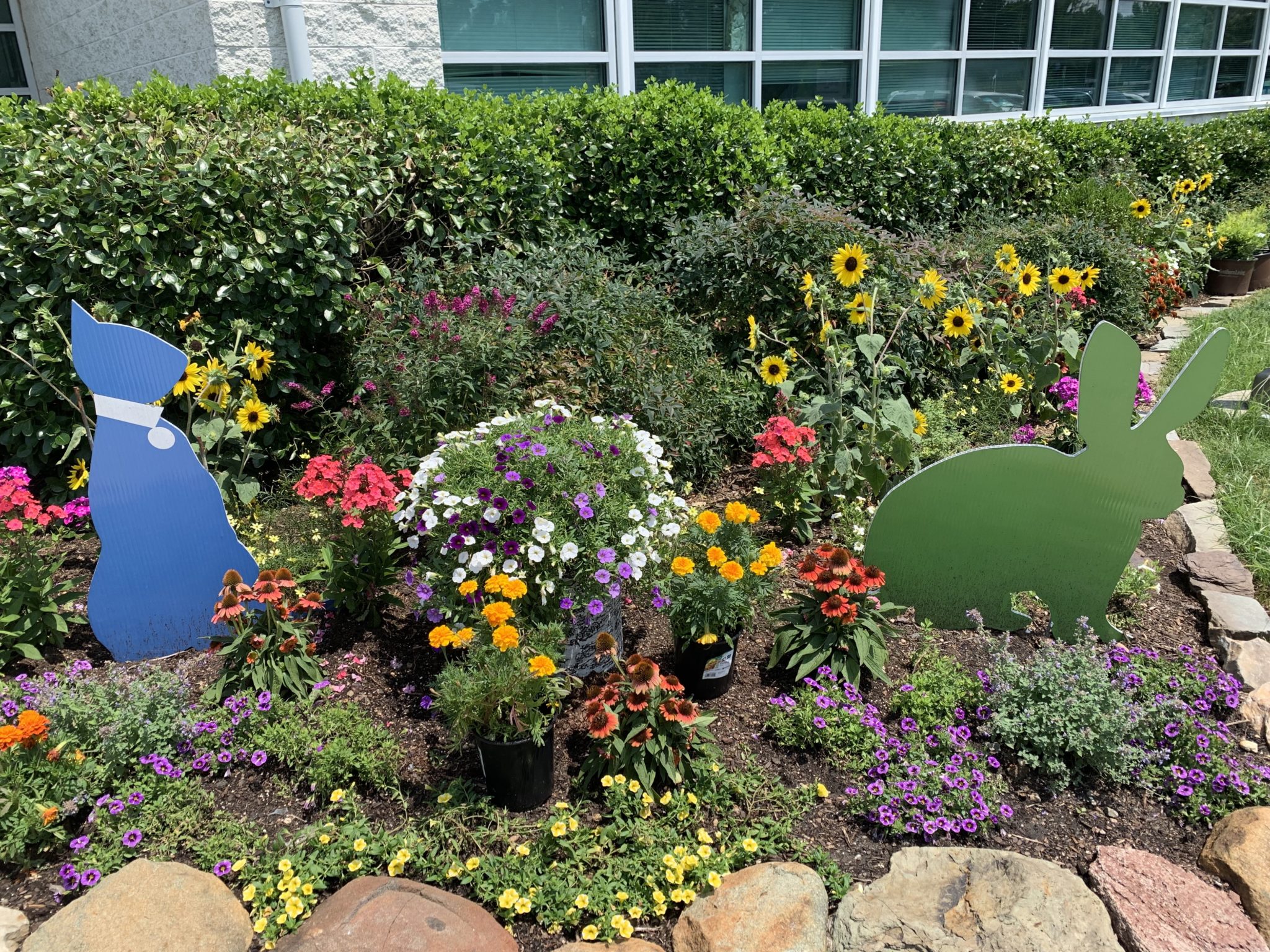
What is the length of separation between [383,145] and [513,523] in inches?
107

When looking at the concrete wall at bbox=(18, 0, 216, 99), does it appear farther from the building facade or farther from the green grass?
the green grass

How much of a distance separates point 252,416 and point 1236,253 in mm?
8952

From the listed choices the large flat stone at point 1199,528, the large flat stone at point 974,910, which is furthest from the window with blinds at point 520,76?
the large flat stone at point 974,910

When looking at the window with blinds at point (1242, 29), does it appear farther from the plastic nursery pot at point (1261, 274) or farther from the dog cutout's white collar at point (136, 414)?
the dog cutout's white collar at point (136, 414)

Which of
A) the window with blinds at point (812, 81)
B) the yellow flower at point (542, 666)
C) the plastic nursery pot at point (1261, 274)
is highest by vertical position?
the window with blinds at point (812, 81)

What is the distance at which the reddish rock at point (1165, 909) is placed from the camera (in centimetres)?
218

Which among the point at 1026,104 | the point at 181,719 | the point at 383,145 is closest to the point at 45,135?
the point at 383,145

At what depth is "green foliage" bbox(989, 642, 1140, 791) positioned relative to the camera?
8.66 ft

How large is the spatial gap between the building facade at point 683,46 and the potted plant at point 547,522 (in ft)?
12.7

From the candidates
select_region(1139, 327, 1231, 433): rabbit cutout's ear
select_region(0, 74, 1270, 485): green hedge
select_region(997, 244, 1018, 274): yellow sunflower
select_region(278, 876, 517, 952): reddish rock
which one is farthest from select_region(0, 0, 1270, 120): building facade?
select_region(278, 876, 517, 952): reddish rock

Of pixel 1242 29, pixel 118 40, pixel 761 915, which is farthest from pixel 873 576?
pixel 1242 29

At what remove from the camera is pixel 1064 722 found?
2.66 metres

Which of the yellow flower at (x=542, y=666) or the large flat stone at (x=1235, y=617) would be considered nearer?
the yellow flower at (x=542, y=666)

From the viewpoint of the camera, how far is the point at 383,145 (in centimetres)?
464
